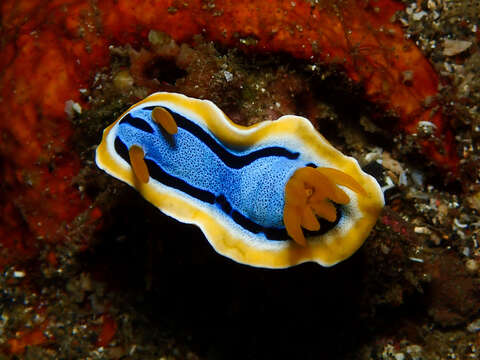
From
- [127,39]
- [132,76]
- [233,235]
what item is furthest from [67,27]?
[233,235]

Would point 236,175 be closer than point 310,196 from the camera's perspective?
No

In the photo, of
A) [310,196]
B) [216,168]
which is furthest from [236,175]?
[310,196]

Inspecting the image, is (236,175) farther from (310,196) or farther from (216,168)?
(310,196)

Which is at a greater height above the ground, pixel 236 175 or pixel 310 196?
pixel 310 196

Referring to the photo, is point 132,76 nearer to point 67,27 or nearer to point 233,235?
point 67,27

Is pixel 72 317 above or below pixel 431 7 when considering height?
below

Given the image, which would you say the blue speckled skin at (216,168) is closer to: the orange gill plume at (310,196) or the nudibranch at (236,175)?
the nudibranch at (236,175)

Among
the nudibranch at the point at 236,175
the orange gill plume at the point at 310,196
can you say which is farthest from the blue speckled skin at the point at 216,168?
the orange gill plume at the point at 310,196

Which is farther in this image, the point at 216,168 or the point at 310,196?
the point at 216,168
